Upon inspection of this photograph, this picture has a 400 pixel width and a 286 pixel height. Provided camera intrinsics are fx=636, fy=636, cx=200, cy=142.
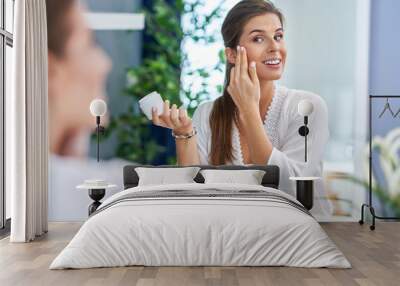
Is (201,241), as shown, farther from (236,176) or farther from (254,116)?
(254,116)

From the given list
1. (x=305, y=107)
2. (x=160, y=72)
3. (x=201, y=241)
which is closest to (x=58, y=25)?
(x=160, y=72)

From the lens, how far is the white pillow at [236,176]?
675 centimetres

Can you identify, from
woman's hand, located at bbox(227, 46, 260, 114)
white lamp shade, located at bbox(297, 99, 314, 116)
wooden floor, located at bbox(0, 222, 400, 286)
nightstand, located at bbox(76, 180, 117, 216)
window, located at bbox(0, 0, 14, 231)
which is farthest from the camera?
woman's hand, located at bbox(227, 46, 260, 114)

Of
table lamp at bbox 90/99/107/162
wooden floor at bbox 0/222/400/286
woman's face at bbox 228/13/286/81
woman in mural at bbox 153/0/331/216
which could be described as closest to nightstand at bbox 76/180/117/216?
table lamp at bbox 90/99/107/162

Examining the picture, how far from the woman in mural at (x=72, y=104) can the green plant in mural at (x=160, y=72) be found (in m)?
0.26

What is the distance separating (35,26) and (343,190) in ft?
13.0

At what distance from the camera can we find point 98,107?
7.40m

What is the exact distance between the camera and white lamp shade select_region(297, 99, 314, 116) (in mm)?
7305

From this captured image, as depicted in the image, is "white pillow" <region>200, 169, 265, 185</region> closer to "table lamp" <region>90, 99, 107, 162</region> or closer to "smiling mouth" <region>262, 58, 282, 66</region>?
"smiling mouth" <region>262, 58, 282, 66</region>

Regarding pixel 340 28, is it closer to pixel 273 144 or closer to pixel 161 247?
pixel 273 144

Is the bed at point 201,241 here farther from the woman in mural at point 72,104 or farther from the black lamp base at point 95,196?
the woman in mural at point 72,104

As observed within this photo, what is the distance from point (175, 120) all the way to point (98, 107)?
91 centimetres

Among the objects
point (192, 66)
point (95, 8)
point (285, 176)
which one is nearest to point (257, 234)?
point (285, 176)

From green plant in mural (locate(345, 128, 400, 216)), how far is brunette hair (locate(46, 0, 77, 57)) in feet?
12.8
